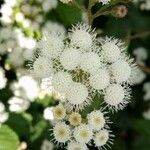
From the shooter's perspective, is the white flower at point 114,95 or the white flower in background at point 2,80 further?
the white flower in background at point 2,80

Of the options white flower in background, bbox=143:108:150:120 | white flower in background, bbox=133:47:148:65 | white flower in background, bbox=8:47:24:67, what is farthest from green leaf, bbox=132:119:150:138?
white flower in background, bbox=8:47:24:67

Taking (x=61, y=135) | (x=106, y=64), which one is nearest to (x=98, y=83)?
(x=106, y=64)

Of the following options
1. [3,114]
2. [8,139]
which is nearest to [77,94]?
[8,139]

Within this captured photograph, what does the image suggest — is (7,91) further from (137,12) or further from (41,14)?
(137,12)

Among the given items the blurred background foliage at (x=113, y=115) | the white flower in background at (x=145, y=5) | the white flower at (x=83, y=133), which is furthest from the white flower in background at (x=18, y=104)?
the white flower in background at (x=145, y=5)

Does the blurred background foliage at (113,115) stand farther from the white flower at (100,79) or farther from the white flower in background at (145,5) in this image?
the white flower at (100,79)
